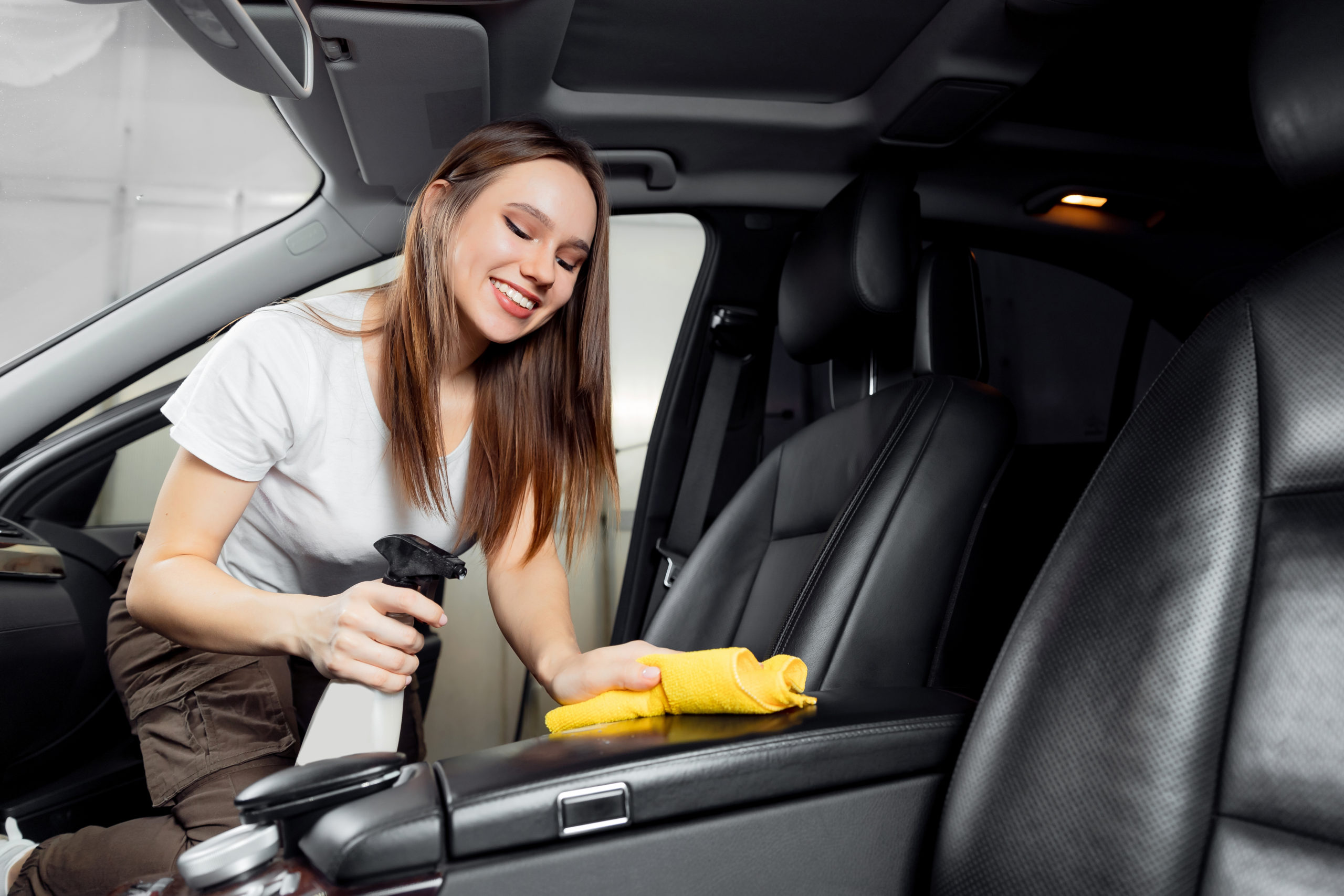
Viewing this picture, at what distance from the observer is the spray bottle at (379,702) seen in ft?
2.63

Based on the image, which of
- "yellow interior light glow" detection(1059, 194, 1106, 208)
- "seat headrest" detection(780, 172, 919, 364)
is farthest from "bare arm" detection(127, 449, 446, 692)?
"yellow interior light glow" detection(1059, 194, 1106, 208)

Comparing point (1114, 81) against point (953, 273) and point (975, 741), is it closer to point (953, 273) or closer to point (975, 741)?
point (953, 273)

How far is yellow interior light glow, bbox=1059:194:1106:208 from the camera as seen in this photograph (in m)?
2.01

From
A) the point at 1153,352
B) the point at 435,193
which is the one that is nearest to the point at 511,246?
the point at 435,193

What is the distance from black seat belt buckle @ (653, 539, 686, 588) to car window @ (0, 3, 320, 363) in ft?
3.55

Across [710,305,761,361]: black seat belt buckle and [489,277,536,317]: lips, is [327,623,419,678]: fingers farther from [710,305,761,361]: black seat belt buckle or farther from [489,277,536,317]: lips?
[710,305,761,361]: black seat belt buckle

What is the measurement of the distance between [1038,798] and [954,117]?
138cm

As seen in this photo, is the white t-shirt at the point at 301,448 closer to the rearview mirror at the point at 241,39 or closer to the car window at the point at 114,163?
the rearview mirror at the point at 241,39

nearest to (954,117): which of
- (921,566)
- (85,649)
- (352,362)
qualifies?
(921,566)

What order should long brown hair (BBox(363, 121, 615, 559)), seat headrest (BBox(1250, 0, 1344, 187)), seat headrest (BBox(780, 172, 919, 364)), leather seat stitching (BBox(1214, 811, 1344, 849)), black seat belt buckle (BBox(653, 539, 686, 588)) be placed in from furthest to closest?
black seat belt buckle (BBox(653, 539, 686, 588)) → seat headrest (BBox(780, 172, 919, 364)) → long brown hair (BBox(363, 121, 615, 559)) → seat headrest (BBox(1250, 0, 1344, 187)) → leather seat stitching (BBox(1214, 811, 1344, 849))

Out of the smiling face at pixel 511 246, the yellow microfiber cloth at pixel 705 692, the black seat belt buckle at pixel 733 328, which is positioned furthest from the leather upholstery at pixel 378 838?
the black seat belt buckle at pixel 733 328

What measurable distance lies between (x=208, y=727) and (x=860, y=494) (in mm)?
911

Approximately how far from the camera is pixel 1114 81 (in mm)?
1736

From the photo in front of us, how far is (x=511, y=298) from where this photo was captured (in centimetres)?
121
